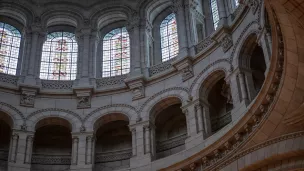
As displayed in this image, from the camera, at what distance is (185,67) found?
27.5m

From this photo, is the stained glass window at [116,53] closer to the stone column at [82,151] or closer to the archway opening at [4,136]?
the stone column at [82,151]

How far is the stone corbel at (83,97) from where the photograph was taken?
96.3 feet

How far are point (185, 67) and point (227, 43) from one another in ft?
9.45

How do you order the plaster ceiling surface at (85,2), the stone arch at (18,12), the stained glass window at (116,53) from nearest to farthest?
the stained glass window at (116,53) → the stone arch at (18,12) → the plaster ceiling surface at (85,2)

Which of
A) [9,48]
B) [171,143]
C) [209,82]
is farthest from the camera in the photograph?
[9,48]

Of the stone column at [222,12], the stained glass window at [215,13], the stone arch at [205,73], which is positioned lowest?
the stone arch at [205,73]

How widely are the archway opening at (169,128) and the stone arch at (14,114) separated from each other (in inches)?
281

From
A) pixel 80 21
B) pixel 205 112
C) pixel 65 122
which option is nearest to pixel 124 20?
pixel 80 21

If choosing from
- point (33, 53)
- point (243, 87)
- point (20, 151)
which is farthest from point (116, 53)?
point (243, 87)

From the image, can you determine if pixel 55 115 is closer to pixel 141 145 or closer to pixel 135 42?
pixel 141 145

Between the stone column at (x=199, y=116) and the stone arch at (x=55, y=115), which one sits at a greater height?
the stone arch at (x=55, y=115)

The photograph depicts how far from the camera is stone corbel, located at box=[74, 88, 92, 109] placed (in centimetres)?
2934

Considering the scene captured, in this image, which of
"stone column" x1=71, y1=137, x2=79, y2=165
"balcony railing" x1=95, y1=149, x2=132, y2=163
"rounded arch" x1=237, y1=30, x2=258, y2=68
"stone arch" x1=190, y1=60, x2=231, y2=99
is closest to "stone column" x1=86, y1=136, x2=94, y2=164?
"stone column" x1=71, y1=137, x2=79, y2=165

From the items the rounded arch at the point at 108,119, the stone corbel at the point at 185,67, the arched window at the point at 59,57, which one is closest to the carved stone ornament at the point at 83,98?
the rounded arch at the point at 108,119
